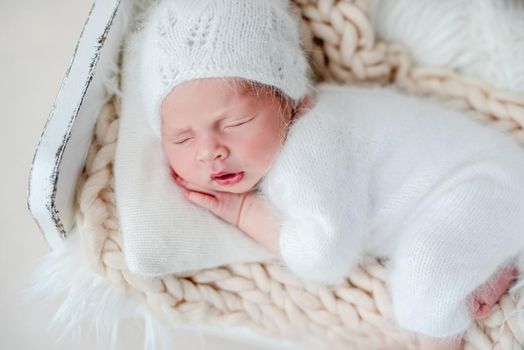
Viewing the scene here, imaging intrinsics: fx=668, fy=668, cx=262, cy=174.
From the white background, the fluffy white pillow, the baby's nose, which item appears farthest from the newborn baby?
the white background

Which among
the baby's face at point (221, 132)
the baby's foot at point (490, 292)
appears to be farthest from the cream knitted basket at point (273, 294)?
the baby's face at point (221, 132)

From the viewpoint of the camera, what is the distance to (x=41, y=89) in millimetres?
1432

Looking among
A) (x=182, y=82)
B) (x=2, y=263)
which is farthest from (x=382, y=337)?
(x=2, y=263)

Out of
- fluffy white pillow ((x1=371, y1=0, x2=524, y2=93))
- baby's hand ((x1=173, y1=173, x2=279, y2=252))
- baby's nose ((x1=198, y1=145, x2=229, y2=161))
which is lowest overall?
baby's hand ((x1=173, y1=173, x2=279, y2=252))

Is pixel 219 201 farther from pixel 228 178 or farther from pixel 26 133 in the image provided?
pixel 26 133

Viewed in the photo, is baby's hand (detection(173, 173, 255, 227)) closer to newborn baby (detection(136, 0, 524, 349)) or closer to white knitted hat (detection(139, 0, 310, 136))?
newborn baby (detection(136, 0, 524, 349))

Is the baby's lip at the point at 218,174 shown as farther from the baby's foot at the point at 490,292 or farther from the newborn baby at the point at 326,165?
the baby's foot at the point at 490,292

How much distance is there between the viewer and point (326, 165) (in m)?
1.03

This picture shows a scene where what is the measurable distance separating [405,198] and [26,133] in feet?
2.62

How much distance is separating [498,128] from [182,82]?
540 millimetres

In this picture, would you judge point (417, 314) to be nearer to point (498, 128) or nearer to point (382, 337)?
point (382, 337)

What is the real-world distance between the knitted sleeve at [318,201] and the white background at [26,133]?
0.25m

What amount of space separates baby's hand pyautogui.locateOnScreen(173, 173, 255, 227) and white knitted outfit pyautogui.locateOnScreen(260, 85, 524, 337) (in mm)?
50

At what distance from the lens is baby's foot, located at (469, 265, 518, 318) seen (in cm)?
100
